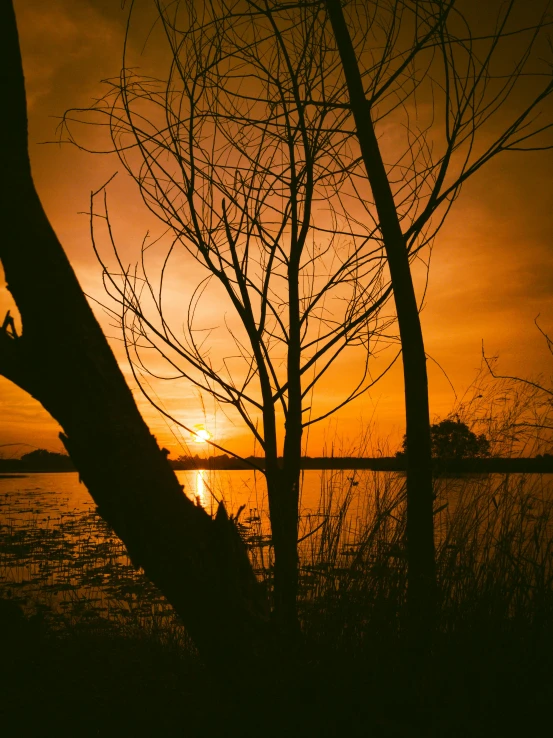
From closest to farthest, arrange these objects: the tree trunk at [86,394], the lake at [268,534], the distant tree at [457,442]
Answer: the tree trunk at [86,394] → the lake at [268,534] → the distant tree at [457,442]

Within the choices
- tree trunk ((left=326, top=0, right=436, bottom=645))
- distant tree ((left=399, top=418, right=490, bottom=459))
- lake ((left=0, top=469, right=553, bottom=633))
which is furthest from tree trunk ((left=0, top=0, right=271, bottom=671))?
distant tree ((left=399, top=418, right=490, bottom=459))

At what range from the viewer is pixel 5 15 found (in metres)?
1.34

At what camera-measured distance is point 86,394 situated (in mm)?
1316

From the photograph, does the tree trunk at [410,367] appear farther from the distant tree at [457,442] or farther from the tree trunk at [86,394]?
the distant tree at [457,442]

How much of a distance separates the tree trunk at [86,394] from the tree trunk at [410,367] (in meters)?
0.75

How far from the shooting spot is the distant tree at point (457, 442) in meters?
2.78

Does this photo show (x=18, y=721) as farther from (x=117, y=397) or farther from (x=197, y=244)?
(x=197, y=244)

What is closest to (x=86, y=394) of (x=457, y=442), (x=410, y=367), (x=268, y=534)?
(x=410, y=367)

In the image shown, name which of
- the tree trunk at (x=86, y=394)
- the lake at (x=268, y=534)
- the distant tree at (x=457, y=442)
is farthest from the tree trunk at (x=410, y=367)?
the distant tree at (x=457, y=442)

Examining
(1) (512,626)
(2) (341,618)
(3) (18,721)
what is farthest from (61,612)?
(1) (512,626)

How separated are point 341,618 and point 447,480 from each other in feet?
3.27

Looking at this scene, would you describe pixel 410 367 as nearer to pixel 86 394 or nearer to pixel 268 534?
pixel 86 394

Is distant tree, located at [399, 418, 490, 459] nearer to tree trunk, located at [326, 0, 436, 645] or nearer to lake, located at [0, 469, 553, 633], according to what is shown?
lake, located at [0, 469, 553, 633]

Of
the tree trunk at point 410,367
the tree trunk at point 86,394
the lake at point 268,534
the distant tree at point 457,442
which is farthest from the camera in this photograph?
the distant tree at point 457,442
